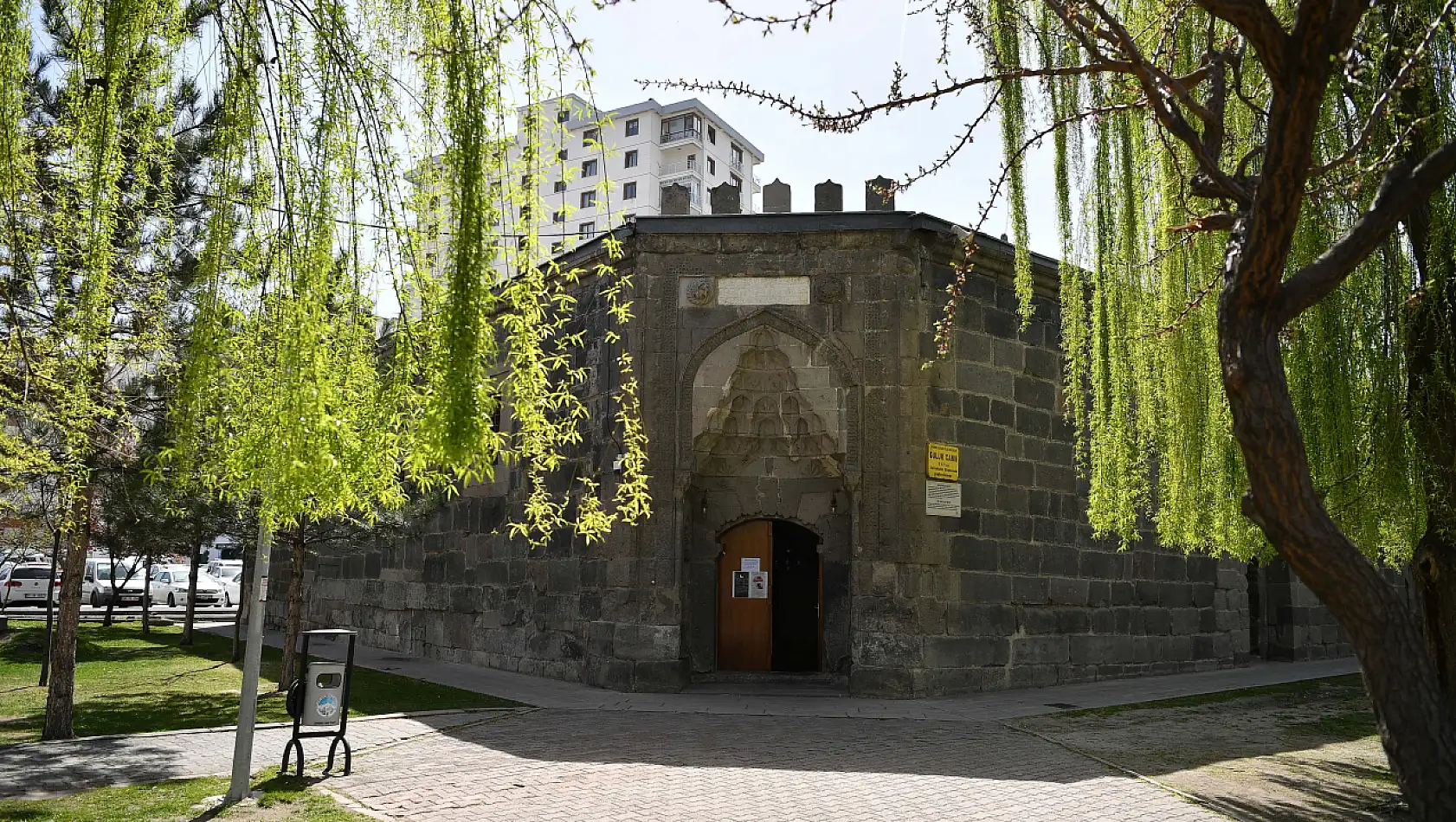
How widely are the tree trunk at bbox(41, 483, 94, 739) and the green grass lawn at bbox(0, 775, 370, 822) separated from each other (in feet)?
9.20

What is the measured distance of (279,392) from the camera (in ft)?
14.0

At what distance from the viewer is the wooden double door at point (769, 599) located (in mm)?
14094

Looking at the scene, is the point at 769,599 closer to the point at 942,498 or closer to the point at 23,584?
the point at 942,498

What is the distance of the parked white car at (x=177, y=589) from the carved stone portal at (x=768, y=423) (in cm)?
2555

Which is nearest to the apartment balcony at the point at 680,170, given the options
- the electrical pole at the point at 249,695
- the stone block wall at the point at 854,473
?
the stone block wall at the point at 854,473

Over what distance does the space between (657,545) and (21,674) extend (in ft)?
30.6

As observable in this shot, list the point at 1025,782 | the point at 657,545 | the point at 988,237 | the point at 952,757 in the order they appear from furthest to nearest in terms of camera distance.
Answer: the point at 988,237 < the point at 657,545 < the point at 952,757 < the point at 1025,782

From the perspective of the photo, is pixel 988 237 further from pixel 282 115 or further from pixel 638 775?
pixel 282 115

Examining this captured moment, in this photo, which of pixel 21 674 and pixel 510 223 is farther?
pixel 21 674

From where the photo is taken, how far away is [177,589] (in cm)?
3334

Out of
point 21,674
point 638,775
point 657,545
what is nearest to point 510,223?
point 638,775

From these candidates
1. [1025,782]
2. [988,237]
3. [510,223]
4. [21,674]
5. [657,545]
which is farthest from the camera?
[21,674]

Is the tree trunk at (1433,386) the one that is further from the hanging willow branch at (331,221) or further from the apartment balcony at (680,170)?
the apartment balcony at (680,170)

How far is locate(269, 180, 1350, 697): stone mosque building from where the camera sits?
12.9 meters
